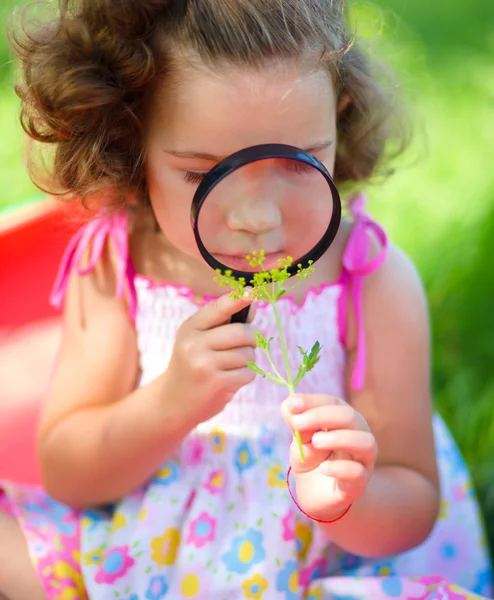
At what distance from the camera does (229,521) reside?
1.68 m

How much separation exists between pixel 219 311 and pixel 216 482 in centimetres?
46

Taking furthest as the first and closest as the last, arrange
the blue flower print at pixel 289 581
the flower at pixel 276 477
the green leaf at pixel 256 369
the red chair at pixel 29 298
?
1. the red chair at pixel 29 298
2. the flower at pixel 276 477
3. the blue flower print at pixel 289 581
4. the green leaf at pixel 256 369

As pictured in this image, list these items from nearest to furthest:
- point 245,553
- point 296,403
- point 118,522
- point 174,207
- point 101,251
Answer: point 296,403 < point 174,207 < point 245,553 < point 118,522 < point 101,251

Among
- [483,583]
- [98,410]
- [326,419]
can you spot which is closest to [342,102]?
[326,419]

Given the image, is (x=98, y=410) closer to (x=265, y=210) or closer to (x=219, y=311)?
(x=219, y=311)

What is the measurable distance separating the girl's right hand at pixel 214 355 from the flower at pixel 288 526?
11.0 inches

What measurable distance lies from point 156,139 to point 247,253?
0.26 m

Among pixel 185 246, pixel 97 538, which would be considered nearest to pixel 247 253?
pixel 185 246

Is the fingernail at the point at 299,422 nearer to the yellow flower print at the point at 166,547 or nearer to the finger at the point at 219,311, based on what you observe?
the finger at the point at 219,311

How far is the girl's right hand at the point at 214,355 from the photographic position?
55.6 inches

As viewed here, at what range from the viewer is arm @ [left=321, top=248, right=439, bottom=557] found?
1.73m

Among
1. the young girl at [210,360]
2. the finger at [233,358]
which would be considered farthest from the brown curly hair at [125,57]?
the finger at [233,358]

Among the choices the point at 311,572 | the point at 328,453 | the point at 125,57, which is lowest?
the point at 311,572

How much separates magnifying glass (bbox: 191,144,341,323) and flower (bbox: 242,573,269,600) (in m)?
0.50
